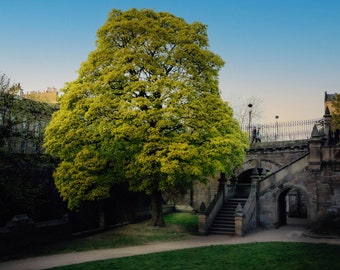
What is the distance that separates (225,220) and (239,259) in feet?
28.7

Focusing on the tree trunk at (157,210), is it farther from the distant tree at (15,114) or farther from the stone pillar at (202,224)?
the distant tree at (15,114)

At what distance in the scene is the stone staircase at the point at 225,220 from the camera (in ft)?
70.5

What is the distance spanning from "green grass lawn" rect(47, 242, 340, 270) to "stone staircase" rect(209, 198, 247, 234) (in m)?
5.06

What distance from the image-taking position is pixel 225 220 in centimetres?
2261

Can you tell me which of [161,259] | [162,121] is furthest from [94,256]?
[162,121]

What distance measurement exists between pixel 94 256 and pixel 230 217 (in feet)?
33.6

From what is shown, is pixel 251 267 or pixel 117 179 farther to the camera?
pixel 117 179

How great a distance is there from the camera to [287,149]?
27.2m

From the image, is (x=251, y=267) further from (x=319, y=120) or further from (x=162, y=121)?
(x=319, y=120)

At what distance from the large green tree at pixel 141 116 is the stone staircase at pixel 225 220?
128 inches

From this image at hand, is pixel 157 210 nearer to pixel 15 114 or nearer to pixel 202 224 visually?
pixel 202 224

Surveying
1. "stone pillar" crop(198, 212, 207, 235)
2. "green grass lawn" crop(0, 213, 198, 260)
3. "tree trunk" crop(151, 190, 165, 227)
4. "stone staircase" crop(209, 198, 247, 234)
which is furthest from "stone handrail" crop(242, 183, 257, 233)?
"tree trunk" crop(151, 190, 165, 227)

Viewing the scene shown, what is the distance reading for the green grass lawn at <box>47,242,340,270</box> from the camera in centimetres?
1280

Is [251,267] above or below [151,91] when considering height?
below
